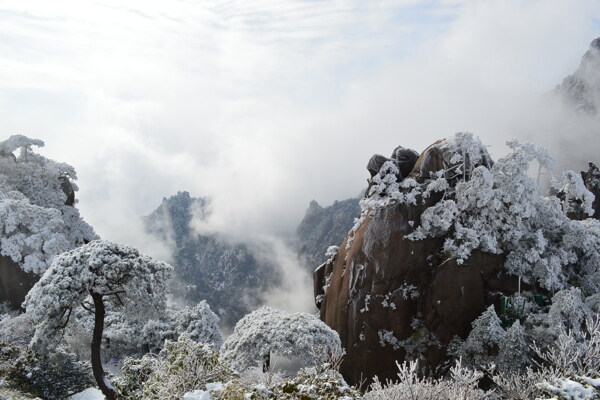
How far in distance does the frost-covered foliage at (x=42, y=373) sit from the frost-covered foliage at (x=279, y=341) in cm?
738

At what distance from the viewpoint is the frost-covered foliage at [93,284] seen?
15977 mm

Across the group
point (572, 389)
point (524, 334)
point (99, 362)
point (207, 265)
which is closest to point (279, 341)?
point (99, 362)

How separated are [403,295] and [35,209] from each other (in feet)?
87.5

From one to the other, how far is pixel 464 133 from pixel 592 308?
11147 mm

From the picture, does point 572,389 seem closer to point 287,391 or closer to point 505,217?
point 287,391

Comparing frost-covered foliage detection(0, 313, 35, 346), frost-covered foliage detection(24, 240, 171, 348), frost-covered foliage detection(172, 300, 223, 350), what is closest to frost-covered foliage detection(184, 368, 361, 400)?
frost-covered foliage detection(24, 240, 171, 348)

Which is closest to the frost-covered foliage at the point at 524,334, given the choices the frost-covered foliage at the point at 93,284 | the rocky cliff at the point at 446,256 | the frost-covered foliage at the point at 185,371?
the rocky cliff at the point at 446,256

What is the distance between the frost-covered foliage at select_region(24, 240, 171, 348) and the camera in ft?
52.4

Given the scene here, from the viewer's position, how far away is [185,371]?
12.2m

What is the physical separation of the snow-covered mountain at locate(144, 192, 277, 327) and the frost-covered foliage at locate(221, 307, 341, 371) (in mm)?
93064

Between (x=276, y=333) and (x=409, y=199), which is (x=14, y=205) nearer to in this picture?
(x=276, y=333)

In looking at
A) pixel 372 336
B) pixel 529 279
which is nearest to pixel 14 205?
pixel 372 336

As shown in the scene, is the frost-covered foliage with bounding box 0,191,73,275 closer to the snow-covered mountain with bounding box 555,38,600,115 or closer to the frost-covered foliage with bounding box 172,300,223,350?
the frost-covered foliage with bounding box 172,300,223,350

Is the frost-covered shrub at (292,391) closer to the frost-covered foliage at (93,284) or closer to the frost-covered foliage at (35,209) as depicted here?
the frost-covered foliage at (93,284)
